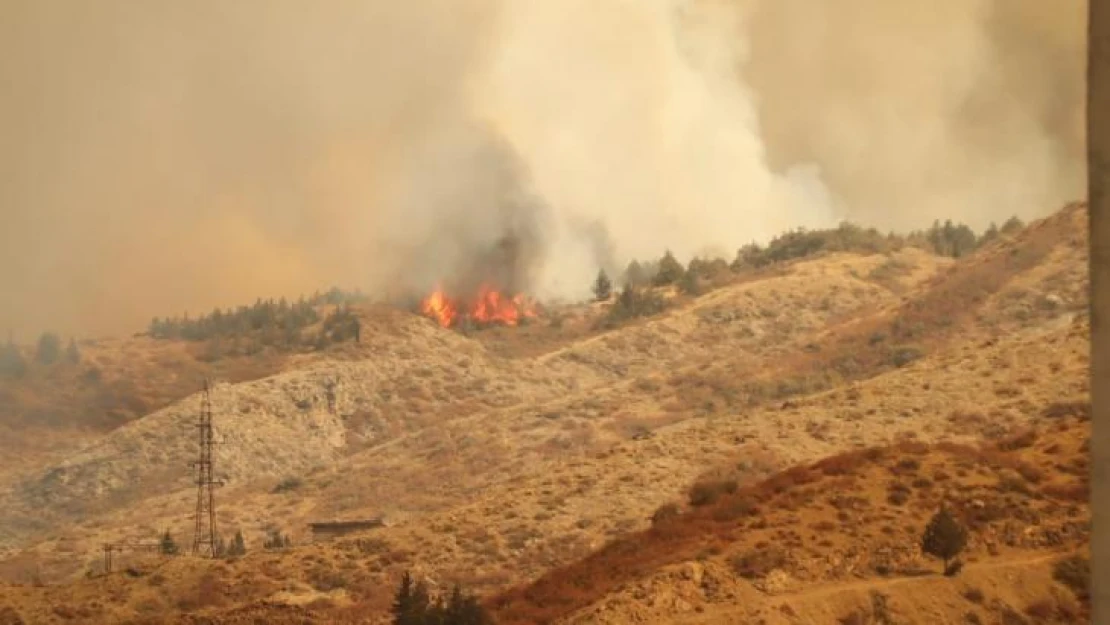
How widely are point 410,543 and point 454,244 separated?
289 ft

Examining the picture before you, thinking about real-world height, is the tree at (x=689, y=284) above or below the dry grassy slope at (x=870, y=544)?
above

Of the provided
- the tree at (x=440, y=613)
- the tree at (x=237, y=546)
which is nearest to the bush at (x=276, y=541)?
the tree at (x=237, y=546)

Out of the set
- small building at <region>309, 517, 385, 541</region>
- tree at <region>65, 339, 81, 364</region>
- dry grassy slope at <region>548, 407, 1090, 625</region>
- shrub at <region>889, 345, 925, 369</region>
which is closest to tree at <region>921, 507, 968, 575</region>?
dry grassy slope at <region>548, 407, 1090, 625</region>

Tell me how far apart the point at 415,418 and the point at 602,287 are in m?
44.0

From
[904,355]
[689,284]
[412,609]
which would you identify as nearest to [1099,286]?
[412,609]

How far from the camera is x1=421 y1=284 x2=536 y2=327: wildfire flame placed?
13438 centimetres

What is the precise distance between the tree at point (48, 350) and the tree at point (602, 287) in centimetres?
5250

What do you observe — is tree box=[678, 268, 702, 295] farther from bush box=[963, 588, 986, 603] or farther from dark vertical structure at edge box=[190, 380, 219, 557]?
bush box=[963, 588, 986, 603]

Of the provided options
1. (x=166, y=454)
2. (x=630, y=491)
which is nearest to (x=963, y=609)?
(x=630, y=491)

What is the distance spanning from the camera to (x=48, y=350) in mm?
129500

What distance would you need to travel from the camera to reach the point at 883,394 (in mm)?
70812

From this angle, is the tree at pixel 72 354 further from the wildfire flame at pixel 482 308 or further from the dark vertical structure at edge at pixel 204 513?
the dark vertical structure at edge at pixel 204 513

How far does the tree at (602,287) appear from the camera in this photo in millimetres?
142488

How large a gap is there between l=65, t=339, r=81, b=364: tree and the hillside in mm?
18336
